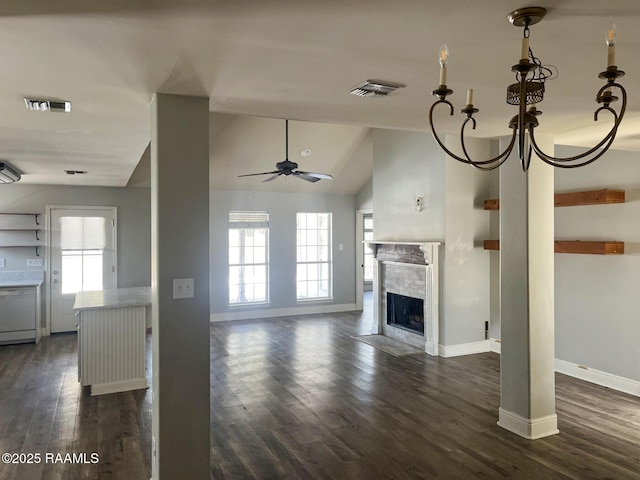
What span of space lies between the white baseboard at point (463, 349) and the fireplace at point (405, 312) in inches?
18.6

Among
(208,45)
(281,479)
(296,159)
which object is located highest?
(296,159)

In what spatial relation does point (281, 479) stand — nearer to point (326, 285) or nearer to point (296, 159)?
point (296, 159)

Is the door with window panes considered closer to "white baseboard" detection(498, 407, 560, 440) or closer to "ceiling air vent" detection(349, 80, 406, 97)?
"ceiling air vent" detection(349, 80, 406, 97)

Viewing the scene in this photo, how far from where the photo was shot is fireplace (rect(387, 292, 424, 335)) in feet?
21.0

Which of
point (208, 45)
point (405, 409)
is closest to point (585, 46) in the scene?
point (208, 45)

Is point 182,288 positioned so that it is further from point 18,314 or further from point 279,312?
point 279,312

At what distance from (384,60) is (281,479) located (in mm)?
2543

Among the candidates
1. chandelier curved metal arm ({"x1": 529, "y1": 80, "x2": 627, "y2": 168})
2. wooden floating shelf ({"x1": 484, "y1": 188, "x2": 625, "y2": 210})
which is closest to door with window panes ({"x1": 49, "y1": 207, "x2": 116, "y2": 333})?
wooden floating shelf ({"x1": 484, "y1": 188, "x2": 625, "y2": 210})

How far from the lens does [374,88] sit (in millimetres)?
2498

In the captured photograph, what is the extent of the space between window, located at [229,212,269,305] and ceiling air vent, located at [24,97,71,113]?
5549mm

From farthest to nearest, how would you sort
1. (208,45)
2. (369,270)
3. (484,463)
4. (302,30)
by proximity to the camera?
1. (369,270)
2. (484,463)
3. (208,45)
4. (302,30)

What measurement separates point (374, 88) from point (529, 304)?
2076 mm

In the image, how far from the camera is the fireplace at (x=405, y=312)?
21.0 feet

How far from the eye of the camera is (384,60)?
82.7 inches
